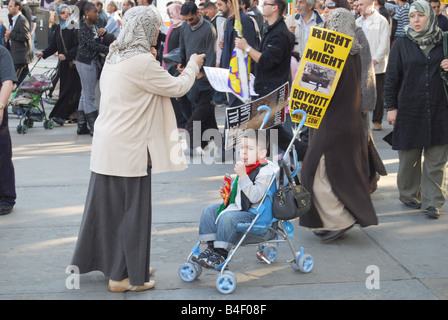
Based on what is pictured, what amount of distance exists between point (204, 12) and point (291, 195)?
9.27 m

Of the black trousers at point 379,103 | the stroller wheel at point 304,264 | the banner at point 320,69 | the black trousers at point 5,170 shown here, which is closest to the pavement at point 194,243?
the stroller wheel at point 304,264

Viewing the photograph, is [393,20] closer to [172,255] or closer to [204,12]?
[204,12]

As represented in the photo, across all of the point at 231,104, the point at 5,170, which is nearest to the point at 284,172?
the point at 5,170

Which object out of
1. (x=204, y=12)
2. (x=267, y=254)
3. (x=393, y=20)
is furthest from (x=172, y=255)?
(x=393, y=20)

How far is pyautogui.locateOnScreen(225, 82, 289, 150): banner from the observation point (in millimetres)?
5805

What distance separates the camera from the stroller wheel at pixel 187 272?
4801mm

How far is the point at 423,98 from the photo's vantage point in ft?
21.2

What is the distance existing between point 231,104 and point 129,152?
4.20m

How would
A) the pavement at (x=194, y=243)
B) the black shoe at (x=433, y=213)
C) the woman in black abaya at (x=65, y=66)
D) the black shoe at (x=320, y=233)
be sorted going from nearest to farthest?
the pavement at (x=194, y=243) → the black shoe at (x=320, y=233) → the black shoe at (x=433, y=213) → the woman in black abaya at (x=65, y=66)

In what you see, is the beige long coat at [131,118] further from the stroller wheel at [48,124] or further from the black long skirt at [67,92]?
the black long skirt at [67,92]

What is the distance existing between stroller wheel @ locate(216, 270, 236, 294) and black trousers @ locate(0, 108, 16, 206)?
294cm

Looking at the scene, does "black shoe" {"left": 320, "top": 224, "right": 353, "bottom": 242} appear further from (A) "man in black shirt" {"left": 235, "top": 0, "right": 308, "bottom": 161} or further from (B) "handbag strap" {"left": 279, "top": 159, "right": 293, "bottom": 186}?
(A) "man in black shirt" {"left": 235, "top": 0, "right": 308, "bottom": 161}

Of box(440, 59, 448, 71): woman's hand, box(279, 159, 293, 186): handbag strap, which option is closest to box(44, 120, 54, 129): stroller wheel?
box(440, 59, 448, 71): woman's hand

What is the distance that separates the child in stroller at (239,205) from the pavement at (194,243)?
0.24 metres
